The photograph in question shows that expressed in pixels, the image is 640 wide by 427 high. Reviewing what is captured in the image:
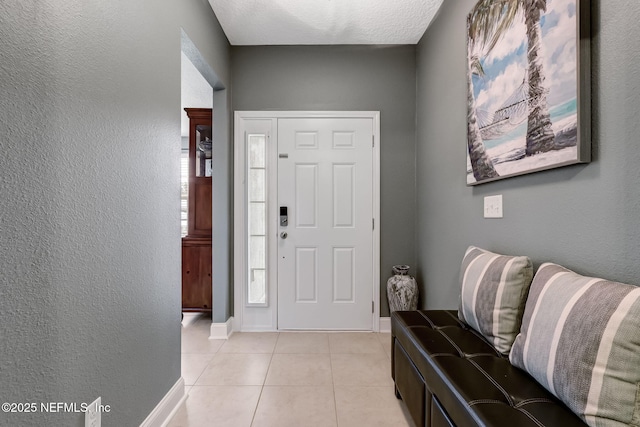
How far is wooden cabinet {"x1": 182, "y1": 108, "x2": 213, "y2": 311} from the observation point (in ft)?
10.1

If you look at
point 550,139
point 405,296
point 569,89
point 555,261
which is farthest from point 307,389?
point 569,89

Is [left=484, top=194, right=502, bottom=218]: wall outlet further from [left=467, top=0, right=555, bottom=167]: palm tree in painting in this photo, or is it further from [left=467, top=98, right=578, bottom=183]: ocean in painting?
[left=467, top=0, right=555, bottom=167]: palm tree in painting

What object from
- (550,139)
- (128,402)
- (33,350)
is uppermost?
(550,139)

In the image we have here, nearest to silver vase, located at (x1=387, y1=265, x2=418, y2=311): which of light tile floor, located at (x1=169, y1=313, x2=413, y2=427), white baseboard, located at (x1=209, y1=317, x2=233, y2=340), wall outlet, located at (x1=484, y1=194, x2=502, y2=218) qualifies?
light tile floor, located at (x1=169, y1=313, x2=413, y2=427)

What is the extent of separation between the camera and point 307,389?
6.33 feet

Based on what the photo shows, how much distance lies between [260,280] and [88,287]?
192 cm

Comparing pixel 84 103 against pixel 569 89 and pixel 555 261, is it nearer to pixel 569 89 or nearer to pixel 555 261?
pixel 569 89

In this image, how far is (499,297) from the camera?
51.4 inches

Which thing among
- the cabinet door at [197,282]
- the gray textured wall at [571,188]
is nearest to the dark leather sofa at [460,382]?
the gray textured wall at [571,188]

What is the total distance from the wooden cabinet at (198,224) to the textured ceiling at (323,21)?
983 millimetres

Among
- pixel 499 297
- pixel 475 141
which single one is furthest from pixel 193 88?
pixel 499 297

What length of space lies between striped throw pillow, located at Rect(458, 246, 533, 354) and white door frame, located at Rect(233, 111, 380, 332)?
1.46 m

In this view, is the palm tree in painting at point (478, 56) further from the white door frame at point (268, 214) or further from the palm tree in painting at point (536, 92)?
the white door frame at point (268, 214)

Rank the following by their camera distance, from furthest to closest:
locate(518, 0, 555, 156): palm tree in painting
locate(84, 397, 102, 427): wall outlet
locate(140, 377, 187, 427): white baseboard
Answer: locate(140, 377, 187, 427): white baseboard → locate(518, 0, 555, 156): palm tree in painting → locate(84, 397, 102, 427): wall outlet
